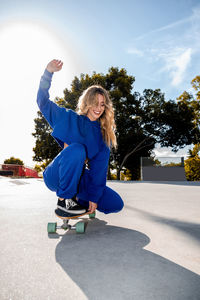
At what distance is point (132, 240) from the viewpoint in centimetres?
139

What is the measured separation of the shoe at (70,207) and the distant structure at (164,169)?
33.4 feet

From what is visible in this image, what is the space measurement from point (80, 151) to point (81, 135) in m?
0.23

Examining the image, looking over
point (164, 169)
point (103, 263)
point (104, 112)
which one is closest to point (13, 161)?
point (164, 169)

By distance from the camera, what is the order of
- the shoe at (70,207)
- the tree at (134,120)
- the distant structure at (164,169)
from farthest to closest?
1. the tree at (134,120)
2. the distant structure at (164,169)
3. the shoe at (70,207)

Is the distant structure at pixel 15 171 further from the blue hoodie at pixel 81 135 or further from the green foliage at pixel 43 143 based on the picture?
the blue hoodie at pixel 81 135

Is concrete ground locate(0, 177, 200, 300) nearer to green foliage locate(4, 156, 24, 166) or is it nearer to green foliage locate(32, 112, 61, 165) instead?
green foliage locate(32, 112, 61, 165)

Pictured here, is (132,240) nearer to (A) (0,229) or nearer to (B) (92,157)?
(B) (92,157)

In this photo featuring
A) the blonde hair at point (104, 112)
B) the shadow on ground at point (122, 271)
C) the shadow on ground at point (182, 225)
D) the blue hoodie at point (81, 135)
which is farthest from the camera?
the blonde hair at point (104, 112)

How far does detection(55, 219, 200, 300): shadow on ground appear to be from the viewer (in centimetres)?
78

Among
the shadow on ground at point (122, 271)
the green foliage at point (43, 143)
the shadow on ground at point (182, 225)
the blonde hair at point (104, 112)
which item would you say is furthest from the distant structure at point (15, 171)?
the shadow on ground at point (122, 271)

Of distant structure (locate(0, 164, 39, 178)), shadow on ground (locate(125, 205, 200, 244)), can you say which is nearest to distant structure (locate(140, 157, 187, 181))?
shadow on ground (locate(125, 205, 200, 244))

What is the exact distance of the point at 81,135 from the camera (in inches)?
72.3

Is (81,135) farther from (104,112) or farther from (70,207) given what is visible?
(70,207)

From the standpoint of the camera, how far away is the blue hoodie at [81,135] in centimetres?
173
